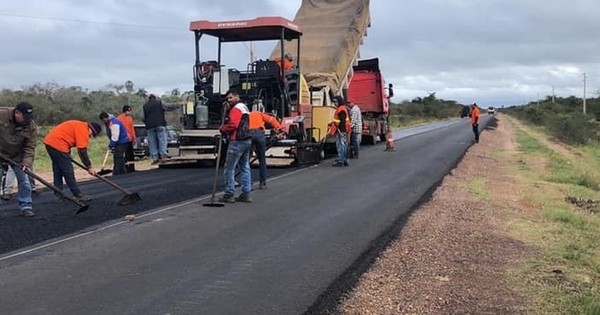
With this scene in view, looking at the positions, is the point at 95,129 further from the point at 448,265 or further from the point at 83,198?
the point at 448,265

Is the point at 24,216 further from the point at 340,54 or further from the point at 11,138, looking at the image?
the point at 340,54

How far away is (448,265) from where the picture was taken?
7031mm

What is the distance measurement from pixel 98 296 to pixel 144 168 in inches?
493

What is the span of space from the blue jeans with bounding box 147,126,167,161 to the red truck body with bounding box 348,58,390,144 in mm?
10222

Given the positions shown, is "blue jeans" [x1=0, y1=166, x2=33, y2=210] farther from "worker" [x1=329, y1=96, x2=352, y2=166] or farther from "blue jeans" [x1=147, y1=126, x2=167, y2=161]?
"worker" [x1=329, y1=96, x2=352, y2=166]

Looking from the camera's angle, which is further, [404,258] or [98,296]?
[404,258]

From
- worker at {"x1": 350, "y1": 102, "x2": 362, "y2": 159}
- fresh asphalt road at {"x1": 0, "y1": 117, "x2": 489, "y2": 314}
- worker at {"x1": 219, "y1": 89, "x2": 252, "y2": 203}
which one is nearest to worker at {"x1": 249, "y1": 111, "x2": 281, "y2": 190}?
fresh asphalt road at {"x1": 0, "y1": 117, "x2": 489, "y2": 314}

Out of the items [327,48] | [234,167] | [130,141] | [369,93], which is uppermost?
[327,48]

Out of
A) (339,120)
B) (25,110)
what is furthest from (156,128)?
(25,110)

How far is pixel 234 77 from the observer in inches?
675

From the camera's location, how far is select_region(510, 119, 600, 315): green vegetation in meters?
6.02

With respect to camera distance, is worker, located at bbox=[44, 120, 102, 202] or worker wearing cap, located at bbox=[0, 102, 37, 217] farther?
worker, located at bbox=[44, 120, 102, 202]

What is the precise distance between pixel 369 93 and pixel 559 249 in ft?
60.7

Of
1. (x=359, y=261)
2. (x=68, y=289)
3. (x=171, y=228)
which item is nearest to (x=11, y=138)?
(x=171, y=228)
